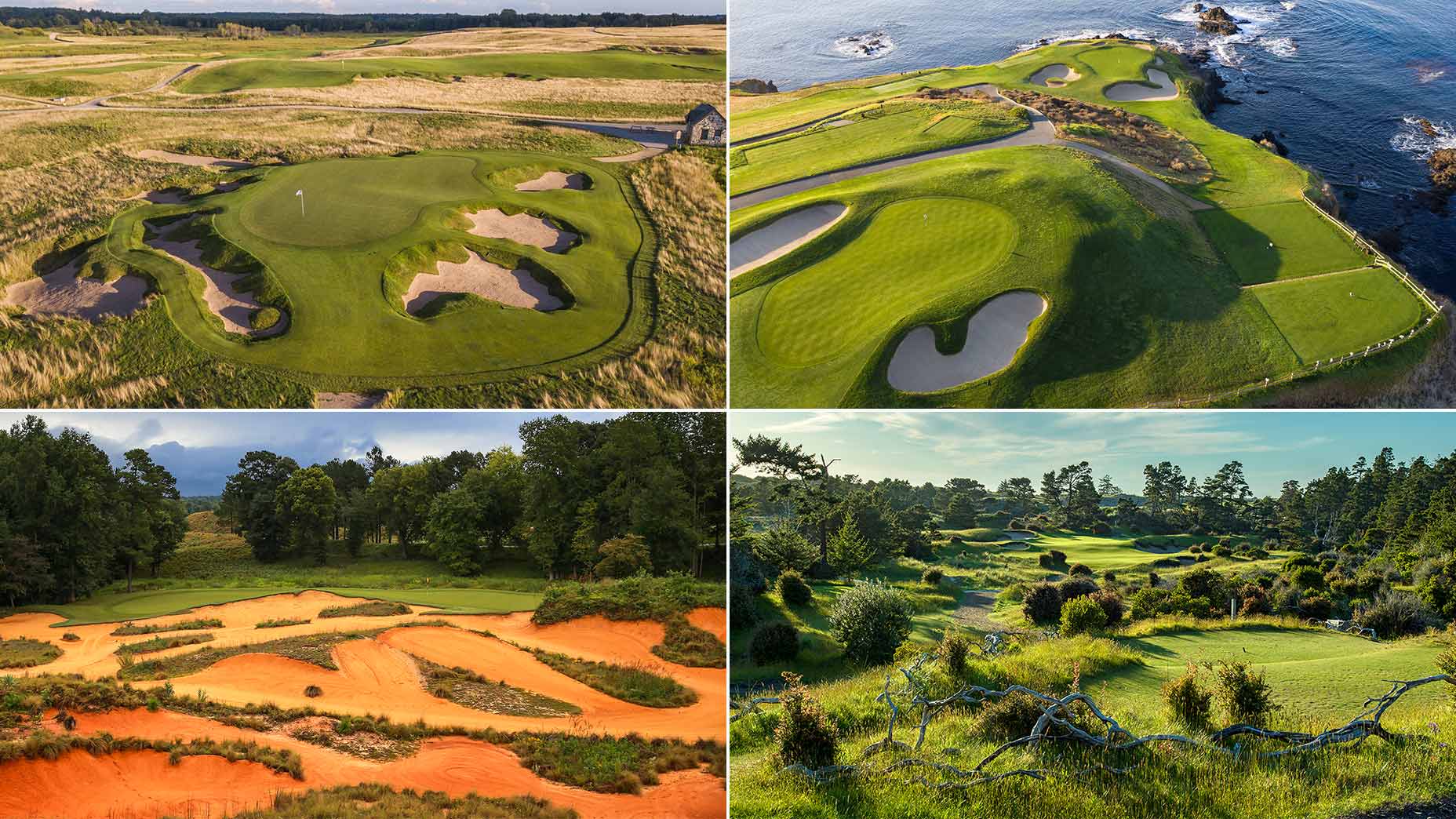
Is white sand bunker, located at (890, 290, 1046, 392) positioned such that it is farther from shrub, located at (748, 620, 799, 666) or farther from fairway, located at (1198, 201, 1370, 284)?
fairway, located at (1198, 201, 1370, 284)

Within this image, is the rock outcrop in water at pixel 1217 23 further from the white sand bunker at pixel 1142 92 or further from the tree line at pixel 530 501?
the tree line at pixel 530 501

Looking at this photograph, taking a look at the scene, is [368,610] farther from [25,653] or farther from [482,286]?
[482,286]

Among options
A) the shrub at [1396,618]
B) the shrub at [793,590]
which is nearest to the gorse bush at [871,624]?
the shrub at [793,590]

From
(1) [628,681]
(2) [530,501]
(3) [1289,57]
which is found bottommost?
(1) [628,681]

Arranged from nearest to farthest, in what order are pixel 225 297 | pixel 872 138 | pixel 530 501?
pixel 225 297 → pixel 530 501 → pixel 872 138

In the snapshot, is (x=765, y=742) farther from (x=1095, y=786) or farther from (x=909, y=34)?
(x=909, y=34)

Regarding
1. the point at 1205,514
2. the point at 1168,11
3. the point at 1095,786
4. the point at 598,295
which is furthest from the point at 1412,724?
the point at 1168,11

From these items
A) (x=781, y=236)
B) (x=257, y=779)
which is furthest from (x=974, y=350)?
(x=257, y=779)
